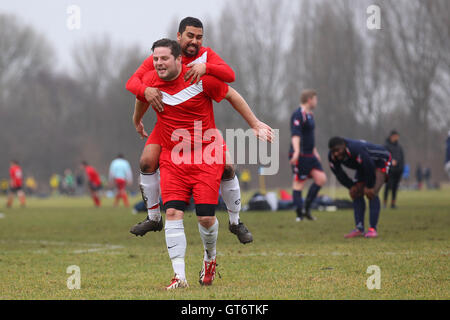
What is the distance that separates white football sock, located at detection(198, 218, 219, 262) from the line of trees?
28.9 metres

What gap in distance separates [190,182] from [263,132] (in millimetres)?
764

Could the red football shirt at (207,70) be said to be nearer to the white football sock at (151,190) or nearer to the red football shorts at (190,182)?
the red football shorts at (190,182)

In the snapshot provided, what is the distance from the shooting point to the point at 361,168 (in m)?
9.79

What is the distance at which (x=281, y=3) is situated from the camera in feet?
153

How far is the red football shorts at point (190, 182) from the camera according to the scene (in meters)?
5.65

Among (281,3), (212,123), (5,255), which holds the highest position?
(281,3)

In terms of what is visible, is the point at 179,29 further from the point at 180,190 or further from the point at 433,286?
the point at 433,286

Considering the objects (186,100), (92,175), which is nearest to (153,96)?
(186,100)

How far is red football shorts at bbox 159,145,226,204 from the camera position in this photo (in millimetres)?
5648

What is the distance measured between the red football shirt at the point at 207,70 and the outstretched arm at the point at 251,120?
6.7 inches

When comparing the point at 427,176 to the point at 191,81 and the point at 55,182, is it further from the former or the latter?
the point at 191,81
